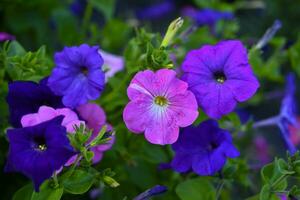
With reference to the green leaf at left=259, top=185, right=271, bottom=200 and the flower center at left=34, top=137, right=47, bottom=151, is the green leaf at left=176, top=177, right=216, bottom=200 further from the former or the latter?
the flower center at left=34, top=137, right=47, bottom=151

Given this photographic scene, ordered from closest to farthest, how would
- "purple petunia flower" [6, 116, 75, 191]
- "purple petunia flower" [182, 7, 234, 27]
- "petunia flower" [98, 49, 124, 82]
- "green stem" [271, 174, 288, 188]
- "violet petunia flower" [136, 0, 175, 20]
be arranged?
"purple petunia flower" [6, 116, 75, 191]
"green stem" [271, 174, 288, 188]
"petunia flower" [98, 49, 124, 82]
"purple petunia flower" [182, 7, 234, 27]
"violet petunia flower" [136, 0, 175, 20]

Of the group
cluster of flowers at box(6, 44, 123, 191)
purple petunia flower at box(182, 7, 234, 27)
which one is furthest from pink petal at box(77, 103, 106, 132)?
purple petunia flower at box(182, 7, 234, 27)

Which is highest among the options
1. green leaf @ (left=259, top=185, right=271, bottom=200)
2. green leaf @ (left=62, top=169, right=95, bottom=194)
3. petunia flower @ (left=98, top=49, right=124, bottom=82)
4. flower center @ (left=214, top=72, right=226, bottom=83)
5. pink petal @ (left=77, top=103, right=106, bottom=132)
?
flower center @ (left=214, top=72, right=226, bottom=83)

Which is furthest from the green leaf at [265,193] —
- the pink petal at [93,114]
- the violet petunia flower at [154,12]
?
the violet petunia flower at [154,12]

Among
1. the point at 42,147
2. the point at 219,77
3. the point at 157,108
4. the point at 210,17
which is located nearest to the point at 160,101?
the point at 157,108

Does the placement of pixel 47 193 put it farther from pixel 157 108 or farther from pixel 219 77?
pixel 219 77

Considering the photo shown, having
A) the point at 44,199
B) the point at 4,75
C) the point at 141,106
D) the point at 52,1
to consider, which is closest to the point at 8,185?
the point at 4,75

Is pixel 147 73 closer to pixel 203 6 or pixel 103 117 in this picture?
pixel 103 117
